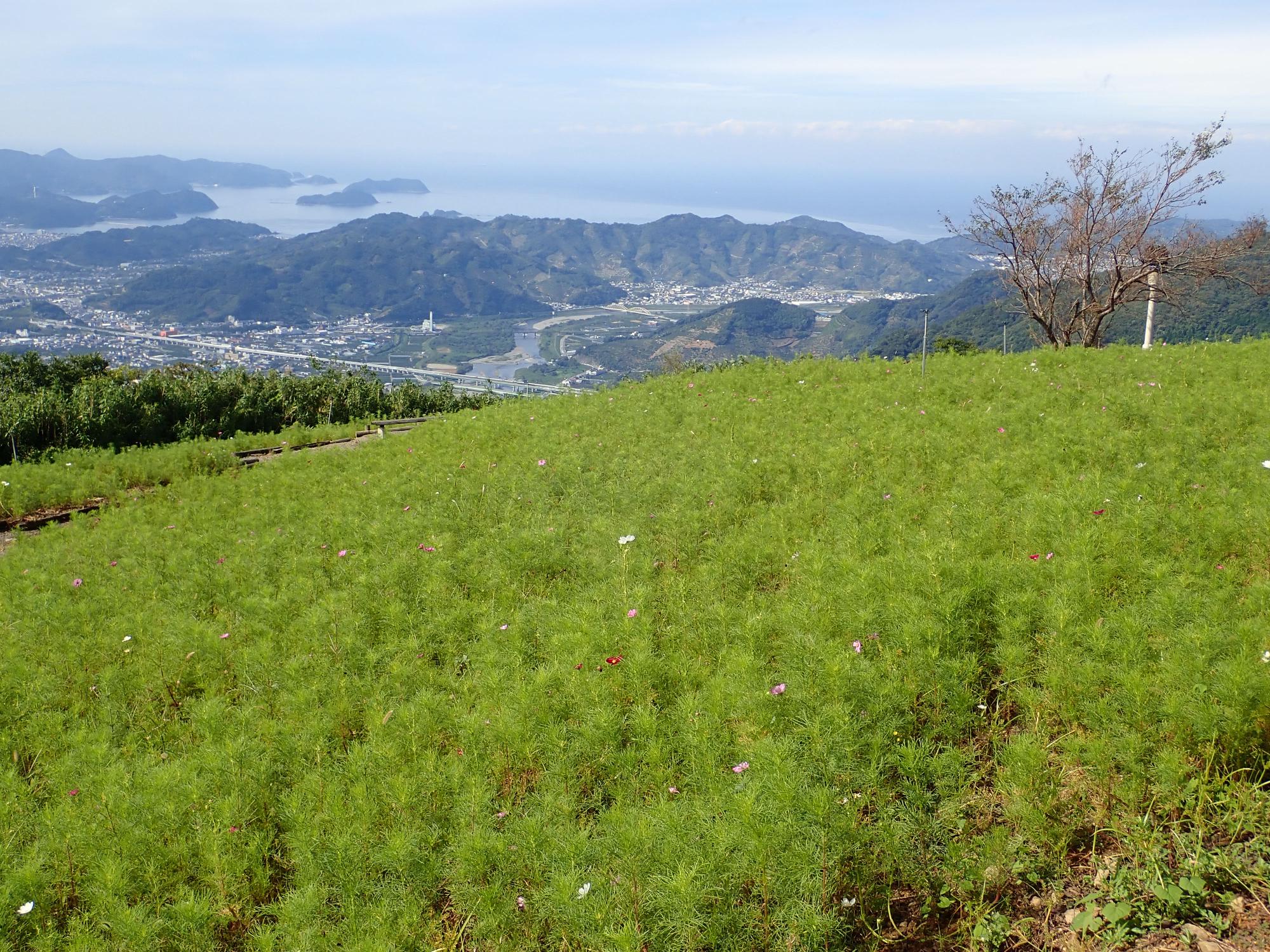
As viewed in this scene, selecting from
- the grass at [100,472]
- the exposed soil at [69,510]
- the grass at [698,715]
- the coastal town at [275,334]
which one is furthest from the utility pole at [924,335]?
the coastal town at [275,334]

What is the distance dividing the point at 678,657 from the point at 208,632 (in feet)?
13.3

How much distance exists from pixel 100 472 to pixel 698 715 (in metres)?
Answer: 13.1

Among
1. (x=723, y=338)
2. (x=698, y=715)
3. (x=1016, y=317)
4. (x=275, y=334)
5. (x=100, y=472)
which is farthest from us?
(x=275, y=334)

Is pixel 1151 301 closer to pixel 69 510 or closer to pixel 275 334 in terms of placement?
pixel 69 510

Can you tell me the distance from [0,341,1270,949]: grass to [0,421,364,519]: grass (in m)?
4.64

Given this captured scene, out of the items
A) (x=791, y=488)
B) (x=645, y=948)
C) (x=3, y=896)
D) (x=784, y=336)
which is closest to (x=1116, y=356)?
(x=791, y=488)

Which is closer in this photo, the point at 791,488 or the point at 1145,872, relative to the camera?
the point at 1145,872

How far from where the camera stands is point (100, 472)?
13.4m

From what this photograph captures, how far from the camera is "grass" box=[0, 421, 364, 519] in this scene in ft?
40.7

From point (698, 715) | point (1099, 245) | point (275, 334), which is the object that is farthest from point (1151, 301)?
point (275, 334)

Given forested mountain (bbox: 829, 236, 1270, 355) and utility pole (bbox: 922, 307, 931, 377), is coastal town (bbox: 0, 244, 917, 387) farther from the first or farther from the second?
utility pole (bbox: 922, 307, 931, 377)

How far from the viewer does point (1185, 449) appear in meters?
7.25

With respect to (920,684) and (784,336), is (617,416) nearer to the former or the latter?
(920,684)

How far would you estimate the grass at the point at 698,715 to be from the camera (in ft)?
11.1
